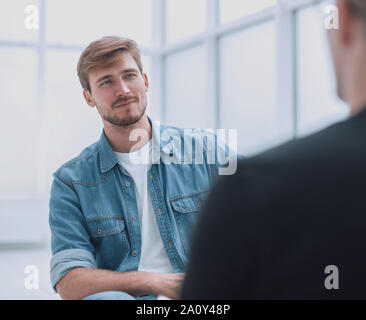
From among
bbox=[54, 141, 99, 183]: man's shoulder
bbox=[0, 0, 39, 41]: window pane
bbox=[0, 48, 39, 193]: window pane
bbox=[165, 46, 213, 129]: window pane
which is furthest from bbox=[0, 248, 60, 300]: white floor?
bbox=[0, 0, 39, 41]: window pane

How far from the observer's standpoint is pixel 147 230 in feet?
4.24

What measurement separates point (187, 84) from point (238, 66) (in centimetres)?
105

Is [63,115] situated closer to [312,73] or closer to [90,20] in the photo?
[90,20]

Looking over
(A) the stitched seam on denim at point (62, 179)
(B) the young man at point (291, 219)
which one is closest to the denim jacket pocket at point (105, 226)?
(A) the stitched seam on denim at point (62, 179)

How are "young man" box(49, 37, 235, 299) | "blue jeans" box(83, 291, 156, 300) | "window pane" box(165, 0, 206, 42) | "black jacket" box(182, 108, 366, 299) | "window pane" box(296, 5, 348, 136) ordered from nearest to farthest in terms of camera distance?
"black jacket" box(182, 108, 366, 299)
"blue jeans" box(83, 291, 156, 300)
"young man" box(49, 37, 235, 299)
"window pane" box(296, 5, 348, 136)
"window pane" box(165, 0, 206, 42)

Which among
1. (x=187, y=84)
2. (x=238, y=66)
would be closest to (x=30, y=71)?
(x=187, y=84)

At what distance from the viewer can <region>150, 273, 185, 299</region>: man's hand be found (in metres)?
1.14

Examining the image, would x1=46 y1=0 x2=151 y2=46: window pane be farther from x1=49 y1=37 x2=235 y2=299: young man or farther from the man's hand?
the man's hand

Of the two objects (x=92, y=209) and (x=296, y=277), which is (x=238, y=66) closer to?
(x=92, y=209)

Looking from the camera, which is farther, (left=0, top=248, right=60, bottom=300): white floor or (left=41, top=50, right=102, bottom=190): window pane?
(left=41, top=50, right=102, bottom=190): window pane

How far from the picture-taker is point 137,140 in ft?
4.63

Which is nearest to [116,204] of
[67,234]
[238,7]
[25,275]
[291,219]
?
[67,234]

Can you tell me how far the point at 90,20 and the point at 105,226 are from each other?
13.8ft

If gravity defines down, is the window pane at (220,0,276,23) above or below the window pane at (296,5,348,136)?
above
